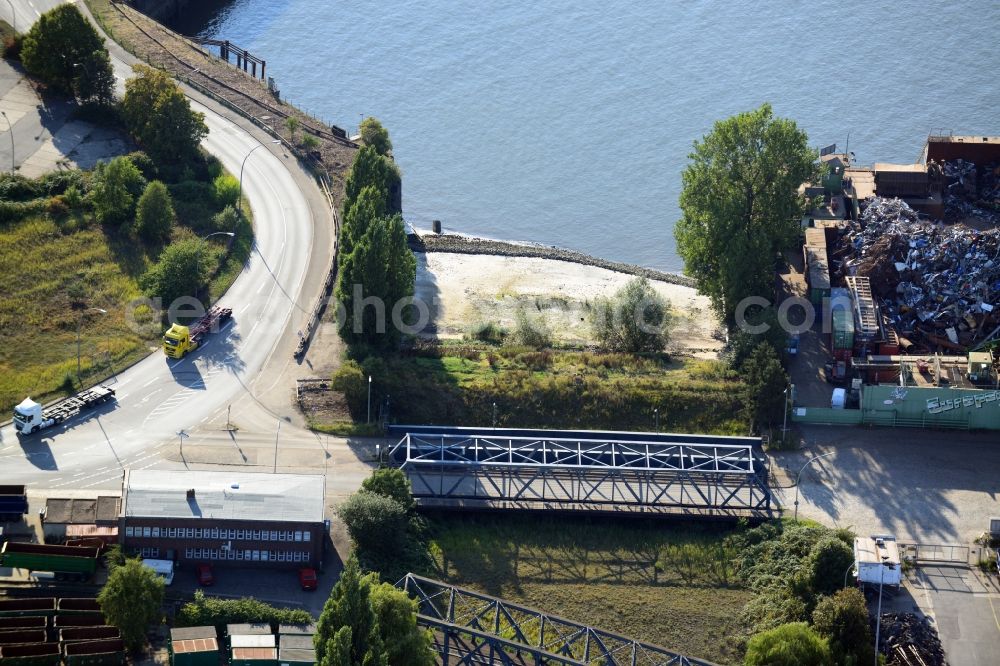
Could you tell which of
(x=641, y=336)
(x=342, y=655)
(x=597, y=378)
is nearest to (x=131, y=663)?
(x=342, y=655)

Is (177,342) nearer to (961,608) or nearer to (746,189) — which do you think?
(746,189)

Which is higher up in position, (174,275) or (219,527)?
(174,275)

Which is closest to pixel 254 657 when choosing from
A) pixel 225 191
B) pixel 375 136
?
pixel 225 191

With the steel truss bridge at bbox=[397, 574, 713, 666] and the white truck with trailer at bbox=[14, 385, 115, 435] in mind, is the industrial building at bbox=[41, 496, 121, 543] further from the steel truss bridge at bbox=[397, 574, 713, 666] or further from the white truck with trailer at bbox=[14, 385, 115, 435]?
the steel truss bridge at bbox=[397, 574, 713, 666]

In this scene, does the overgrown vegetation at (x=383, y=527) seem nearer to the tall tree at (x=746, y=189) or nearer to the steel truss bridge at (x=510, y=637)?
the steel truss bridge at (x=510, y=637)

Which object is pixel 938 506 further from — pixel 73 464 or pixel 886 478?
pixel 73 464
